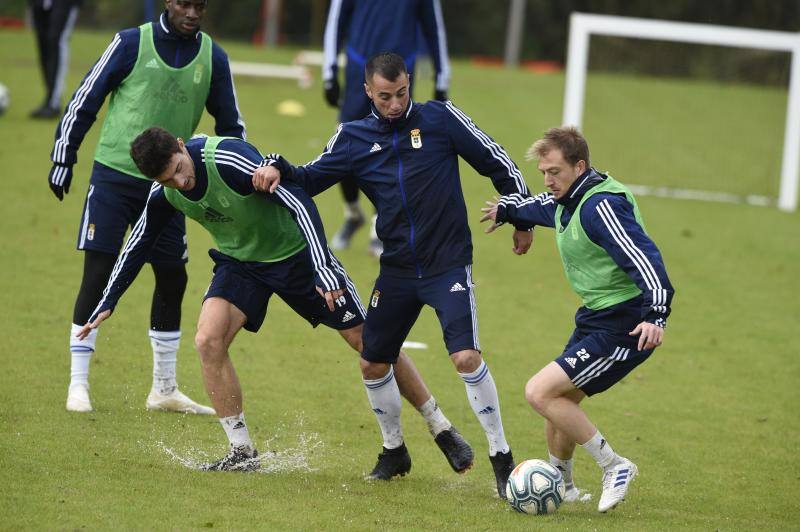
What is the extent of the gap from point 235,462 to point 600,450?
188cm

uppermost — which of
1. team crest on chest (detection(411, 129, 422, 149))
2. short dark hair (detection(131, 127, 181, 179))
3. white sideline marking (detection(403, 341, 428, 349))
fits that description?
team crest on chest (detection(411, 129, 422, 149))

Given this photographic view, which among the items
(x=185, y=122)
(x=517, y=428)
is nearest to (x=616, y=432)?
(x=517, y=428)

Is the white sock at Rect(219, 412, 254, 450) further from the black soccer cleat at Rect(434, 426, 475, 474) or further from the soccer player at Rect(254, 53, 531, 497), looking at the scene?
the black soccer cleat at Rect(434, 426, 475, 474)

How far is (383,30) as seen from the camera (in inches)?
421

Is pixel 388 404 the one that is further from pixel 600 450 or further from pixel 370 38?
Answer: pixel 370 38

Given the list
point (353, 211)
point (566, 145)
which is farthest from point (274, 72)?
point (566, 145)

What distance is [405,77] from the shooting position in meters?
5.86

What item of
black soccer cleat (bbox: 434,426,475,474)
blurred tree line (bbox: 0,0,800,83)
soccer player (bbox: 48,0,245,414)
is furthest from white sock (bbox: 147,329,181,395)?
blurred tree line (bbox: 0,0,800,83)

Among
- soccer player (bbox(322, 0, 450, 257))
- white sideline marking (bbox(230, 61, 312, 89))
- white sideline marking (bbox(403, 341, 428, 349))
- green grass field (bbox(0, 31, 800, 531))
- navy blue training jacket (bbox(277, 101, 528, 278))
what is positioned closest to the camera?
green grass field (bbox(0, 31, 800, 531))

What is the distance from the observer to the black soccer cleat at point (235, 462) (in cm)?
612

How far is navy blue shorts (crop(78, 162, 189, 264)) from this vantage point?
6.91 metres

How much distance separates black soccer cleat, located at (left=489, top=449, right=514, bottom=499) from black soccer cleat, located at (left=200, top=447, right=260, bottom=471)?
128 cm

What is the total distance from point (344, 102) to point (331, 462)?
5048 mm

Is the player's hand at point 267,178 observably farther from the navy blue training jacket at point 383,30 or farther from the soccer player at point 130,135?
the navy blue training jacket at point 383,30
